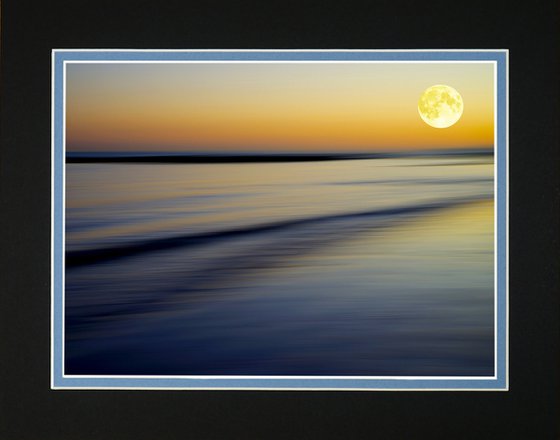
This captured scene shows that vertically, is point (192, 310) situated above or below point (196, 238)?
below

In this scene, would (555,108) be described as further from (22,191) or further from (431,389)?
(22,191)

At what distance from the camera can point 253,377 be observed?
4.35m

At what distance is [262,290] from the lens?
4340mm

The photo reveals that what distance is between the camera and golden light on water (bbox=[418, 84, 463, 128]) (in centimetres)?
436

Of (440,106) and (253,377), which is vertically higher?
(440,106)

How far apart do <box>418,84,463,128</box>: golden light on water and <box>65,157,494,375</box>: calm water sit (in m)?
0.18

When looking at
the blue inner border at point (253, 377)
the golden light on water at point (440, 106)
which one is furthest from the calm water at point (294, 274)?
the golden light on water at point (440, 106)

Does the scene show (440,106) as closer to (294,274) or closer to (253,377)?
(294,274)
